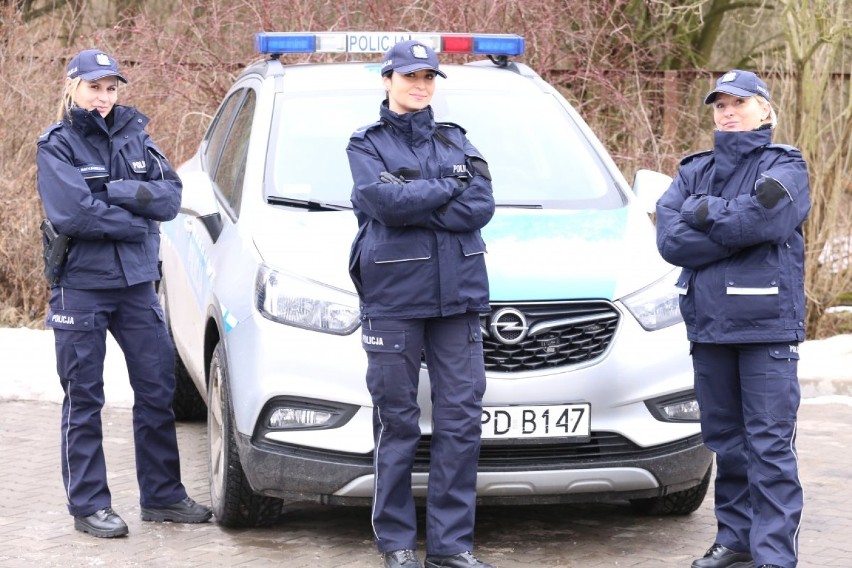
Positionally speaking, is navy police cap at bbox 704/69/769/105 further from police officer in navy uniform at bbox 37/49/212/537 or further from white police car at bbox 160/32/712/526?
police officer in navy uniform at bbox 37/49/212/537

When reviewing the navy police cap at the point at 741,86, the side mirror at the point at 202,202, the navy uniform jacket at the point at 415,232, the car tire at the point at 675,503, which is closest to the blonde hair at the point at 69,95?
the side mirror at the point at 202,202

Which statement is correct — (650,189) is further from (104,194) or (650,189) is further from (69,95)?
(69,95)

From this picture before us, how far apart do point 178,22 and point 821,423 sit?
593cm

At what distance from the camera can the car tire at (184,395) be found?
7.22m

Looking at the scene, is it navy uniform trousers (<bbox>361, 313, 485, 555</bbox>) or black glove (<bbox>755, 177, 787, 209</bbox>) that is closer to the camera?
black glove (<bbox>755, 177, 787, 209</bbox>)

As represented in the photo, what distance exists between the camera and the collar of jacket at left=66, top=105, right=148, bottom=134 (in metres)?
5.11

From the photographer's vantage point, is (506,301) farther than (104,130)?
No

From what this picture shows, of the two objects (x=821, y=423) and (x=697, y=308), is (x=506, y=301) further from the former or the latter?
(x=821, y=423)

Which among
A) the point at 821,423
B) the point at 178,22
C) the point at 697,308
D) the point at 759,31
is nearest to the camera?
the point at 697,308

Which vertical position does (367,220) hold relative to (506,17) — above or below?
below

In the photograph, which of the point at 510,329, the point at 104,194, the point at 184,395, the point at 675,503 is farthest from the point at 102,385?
the point at 675,503

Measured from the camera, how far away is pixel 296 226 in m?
5.23

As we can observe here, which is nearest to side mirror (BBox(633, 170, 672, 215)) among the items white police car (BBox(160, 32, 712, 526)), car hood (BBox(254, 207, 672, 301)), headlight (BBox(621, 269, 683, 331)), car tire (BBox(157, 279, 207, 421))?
white police car (BBox(160, 32, 712, 526))

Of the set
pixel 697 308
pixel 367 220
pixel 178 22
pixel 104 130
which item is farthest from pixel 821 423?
pixel 178 22
